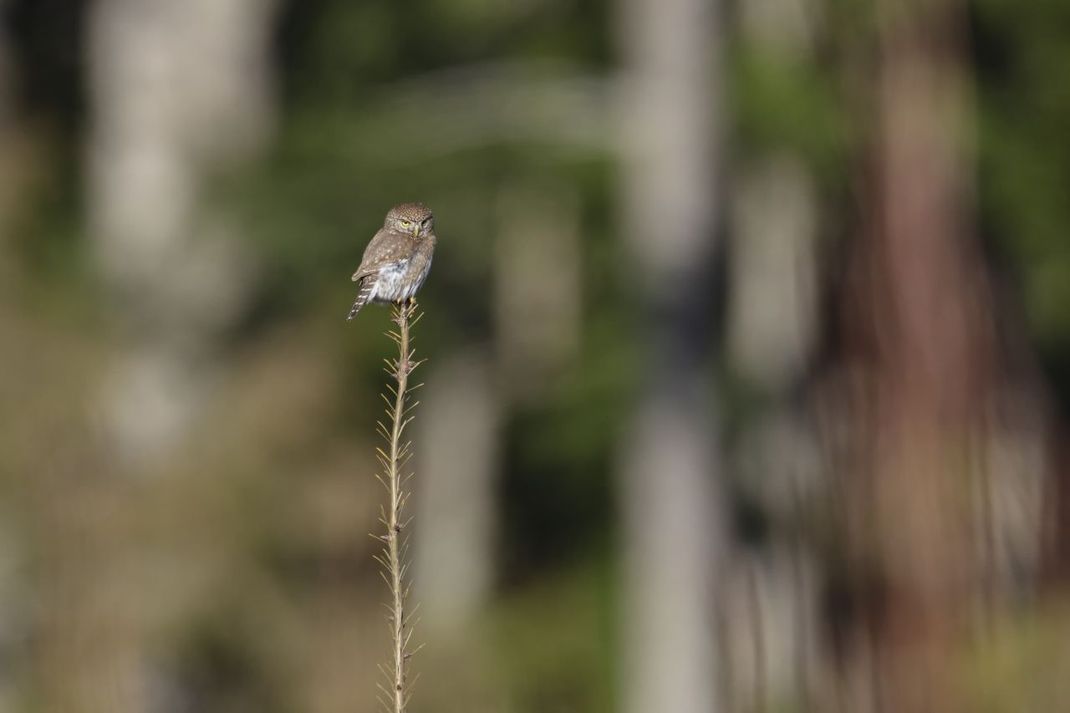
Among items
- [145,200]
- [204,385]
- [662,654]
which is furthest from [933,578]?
[145,200]

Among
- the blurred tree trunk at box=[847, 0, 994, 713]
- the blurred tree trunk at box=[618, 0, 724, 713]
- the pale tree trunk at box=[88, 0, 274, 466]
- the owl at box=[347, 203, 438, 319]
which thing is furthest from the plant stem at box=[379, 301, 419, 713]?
the pale tree trunk at box=[88, 0, 274, 466]

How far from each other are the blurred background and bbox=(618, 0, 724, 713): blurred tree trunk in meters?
0.02

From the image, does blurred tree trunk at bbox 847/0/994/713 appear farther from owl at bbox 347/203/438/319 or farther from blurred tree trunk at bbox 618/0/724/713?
blurred tree trunk at bbox 618/0/724/713

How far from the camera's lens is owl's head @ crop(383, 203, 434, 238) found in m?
3.88

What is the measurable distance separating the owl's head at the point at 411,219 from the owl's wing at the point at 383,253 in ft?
0.09

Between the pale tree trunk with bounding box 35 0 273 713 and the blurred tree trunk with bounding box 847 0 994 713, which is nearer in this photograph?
the blurred tree trunk with bounding box 847 0 994 713

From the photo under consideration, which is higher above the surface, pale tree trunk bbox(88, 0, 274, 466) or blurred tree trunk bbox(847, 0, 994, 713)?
pale tree trunk bbox(88, 0, 274, 466)

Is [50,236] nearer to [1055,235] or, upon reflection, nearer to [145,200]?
[145,200]

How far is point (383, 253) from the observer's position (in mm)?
3787

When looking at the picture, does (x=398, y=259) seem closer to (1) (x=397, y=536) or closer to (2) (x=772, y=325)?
(1) (x=397, y=536)

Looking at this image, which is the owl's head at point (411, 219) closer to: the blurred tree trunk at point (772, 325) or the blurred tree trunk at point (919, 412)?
the blurred tree trunk at point (919, 412)

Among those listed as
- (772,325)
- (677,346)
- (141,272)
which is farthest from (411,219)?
(772,325)

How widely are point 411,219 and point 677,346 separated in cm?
513

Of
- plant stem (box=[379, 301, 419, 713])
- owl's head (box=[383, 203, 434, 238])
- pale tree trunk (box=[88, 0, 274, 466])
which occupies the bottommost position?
plant stem (box=[379, 301, 419, 713])
